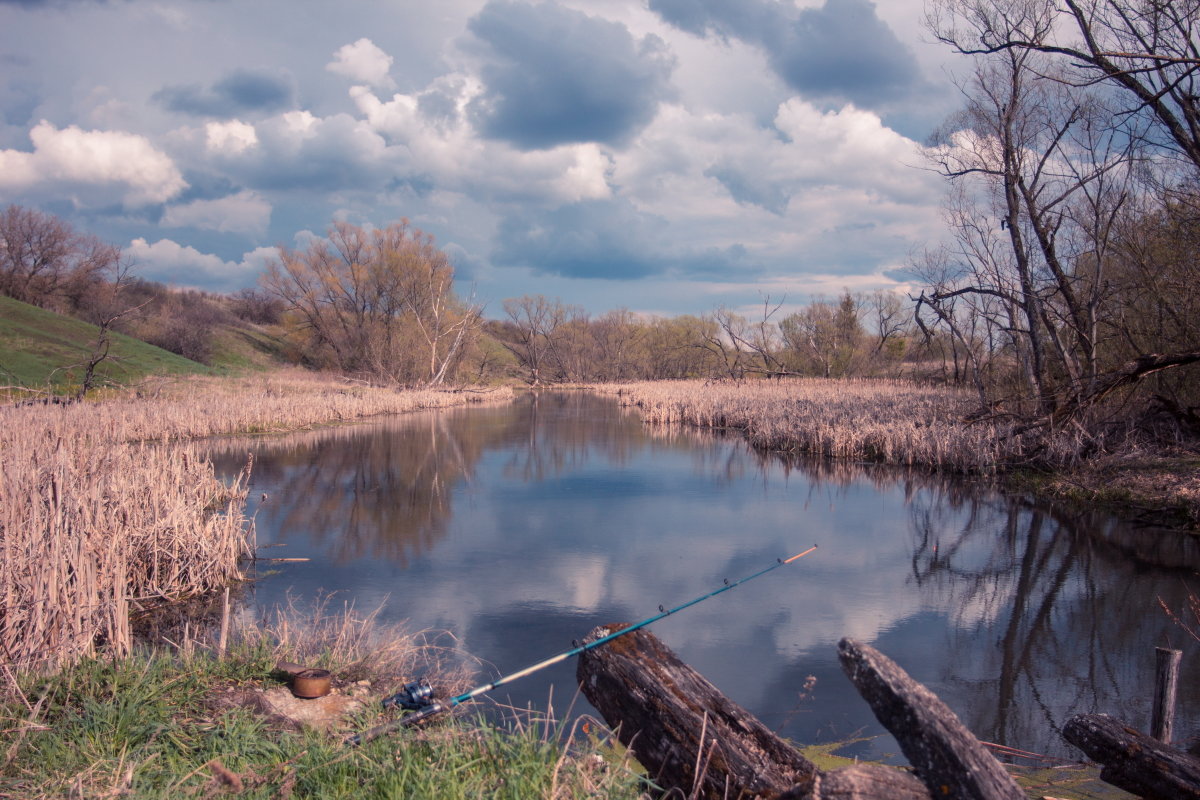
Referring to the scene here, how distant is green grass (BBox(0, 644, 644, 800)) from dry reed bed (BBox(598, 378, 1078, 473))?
Answer: 11817 millimetres

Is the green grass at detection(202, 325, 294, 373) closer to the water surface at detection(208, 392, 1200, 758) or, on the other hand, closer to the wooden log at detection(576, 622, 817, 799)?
the water surface at detection(208, 392, 1200, 758)

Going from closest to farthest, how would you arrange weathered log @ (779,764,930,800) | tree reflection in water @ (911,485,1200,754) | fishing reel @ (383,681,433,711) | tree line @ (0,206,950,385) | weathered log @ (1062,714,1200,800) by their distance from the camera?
weathered log @ (779,764,930,800) < weathered log @ (1062,714,1200,800) < fishing reel @ (383,681,433,711) < tree reflection in water @ (911,485,1200,754) < tree line @ (0,206,950,385)

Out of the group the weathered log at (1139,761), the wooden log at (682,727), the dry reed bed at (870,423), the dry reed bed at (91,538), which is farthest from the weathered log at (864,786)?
the dry reed bed at (870,423)

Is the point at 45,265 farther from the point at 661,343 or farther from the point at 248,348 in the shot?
the point at 661,343

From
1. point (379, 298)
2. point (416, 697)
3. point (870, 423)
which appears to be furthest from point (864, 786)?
point (379, 298)

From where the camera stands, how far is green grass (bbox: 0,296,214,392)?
2091cm

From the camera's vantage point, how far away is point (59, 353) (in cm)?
2383

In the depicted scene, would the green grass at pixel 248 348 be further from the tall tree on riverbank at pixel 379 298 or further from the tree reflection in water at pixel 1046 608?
the tree reflection in water at pixel 1046 608

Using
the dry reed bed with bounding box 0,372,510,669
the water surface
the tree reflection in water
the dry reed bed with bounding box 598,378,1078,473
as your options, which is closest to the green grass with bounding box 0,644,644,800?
the dry reed bed with bounding box 0,372,510,669

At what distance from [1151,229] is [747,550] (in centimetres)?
1067

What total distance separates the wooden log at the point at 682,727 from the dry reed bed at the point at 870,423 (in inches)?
446

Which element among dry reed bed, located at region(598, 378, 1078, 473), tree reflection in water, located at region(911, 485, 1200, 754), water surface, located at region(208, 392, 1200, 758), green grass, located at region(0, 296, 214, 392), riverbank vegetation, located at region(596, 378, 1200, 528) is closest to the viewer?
tree reflection in water, located at region(911, 485, 1200, 754)

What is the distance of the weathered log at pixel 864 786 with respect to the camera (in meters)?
2.01

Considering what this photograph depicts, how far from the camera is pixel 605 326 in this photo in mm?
57438
